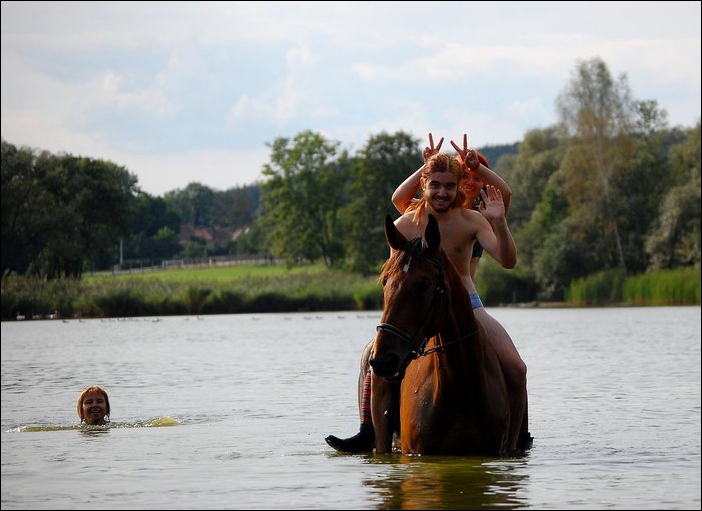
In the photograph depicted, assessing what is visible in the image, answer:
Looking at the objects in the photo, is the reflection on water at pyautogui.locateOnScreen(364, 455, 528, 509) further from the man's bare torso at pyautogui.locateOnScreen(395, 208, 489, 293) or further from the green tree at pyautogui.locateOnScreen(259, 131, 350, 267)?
the green tree at pyautogui.locateOnScreen(259, 131, 350, 267)

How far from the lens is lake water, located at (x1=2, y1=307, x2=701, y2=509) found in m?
8.99

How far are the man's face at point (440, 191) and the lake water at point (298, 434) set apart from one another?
6.07ft

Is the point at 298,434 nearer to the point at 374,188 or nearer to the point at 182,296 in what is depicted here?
the point at 182,296

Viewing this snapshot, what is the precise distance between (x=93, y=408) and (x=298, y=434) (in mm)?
2897

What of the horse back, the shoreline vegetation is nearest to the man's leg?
the horse back

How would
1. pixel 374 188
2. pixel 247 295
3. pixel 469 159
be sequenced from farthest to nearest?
pixel 374 188 < pixel 247 295 < pixel 469 159

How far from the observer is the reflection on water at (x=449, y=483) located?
8516 mm

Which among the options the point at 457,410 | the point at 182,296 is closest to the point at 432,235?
the point at 457,410

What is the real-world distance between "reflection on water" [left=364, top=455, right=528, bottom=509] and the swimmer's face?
22.9 ft

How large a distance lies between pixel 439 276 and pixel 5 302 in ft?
170

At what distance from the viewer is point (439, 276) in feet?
29.2

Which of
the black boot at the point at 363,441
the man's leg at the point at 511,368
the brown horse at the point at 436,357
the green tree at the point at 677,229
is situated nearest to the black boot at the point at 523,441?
the man's leg at the point at 511,368

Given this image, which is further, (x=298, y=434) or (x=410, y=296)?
(x=298, y=434)

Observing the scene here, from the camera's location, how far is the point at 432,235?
8852mm
